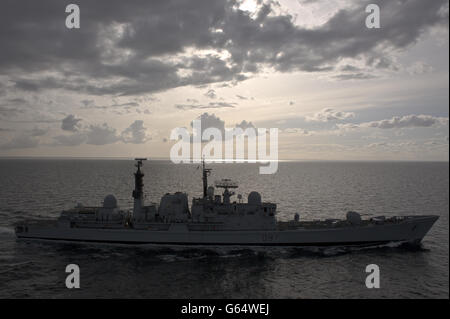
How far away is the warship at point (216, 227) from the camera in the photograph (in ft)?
96.2

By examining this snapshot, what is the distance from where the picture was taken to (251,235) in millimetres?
29234

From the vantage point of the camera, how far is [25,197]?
182 ft

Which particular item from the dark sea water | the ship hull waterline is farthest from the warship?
the dark sea water

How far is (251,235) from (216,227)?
146 inches

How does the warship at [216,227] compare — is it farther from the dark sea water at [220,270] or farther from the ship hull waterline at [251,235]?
the dark sea water at [220,270]

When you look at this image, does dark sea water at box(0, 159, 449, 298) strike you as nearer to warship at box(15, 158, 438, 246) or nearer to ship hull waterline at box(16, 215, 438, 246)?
ship hull waterline at box(16, 215, 438, 246)

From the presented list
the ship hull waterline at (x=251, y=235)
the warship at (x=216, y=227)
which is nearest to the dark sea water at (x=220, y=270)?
the ship hull waterline at (x=251, y=235)

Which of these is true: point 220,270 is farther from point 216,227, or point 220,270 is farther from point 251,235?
point 251,235

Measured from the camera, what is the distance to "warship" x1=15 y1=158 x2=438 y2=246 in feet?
96.2

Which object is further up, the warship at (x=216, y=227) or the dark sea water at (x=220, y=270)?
the warship at (x=216, y=227)

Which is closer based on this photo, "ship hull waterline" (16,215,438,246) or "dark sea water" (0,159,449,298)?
"dark sea water" (0,159,449,298)

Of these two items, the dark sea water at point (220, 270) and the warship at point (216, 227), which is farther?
the warship at point (216, 227)

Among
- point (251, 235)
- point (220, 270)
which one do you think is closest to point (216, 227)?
point (251, 235)
